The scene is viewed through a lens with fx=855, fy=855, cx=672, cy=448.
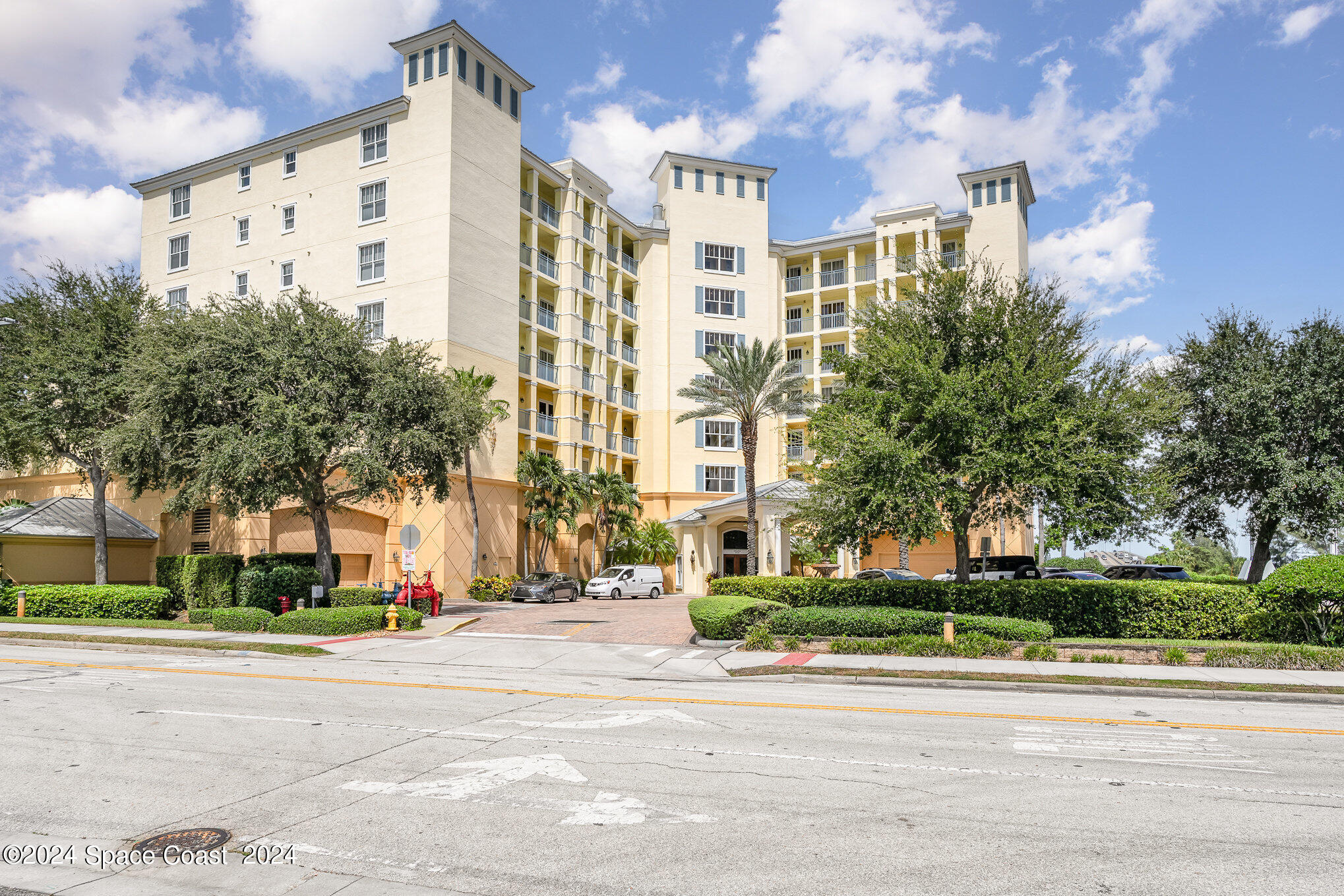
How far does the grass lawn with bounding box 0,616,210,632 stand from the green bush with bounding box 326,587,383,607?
3513 mm

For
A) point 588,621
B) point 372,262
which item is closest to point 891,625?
point 588,621

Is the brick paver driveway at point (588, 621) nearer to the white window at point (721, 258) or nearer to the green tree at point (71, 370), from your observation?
the green tree at point (71, 370)

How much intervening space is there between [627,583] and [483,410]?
12.4 m

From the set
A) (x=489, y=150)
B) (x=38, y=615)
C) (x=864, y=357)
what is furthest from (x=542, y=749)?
(x=489, y=150)

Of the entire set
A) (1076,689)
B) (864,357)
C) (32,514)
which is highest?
(864,357)

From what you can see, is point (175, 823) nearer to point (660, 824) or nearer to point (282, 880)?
point (282, 880)

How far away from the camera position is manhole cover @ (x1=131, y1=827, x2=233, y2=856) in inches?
248

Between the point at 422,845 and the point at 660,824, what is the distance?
1.82 m

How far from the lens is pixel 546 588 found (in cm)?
4009

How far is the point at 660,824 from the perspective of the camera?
678 centimetres

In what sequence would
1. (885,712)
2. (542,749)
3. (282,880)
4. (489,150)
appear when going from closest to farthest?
1. (282,880)
2. (542,749)
3. (885,712)
4. (489,150)

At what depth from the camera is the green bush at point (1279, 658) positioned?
15953mm

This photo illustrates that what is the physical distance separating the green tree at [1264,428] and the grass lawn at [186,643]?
81.2 ft

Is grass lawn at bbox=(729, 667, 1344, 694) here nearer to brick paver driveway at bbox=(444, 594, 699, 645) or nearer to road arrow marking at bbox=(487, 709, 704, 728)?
road arrow marking at bbox=(487, 709, 704, 728)
